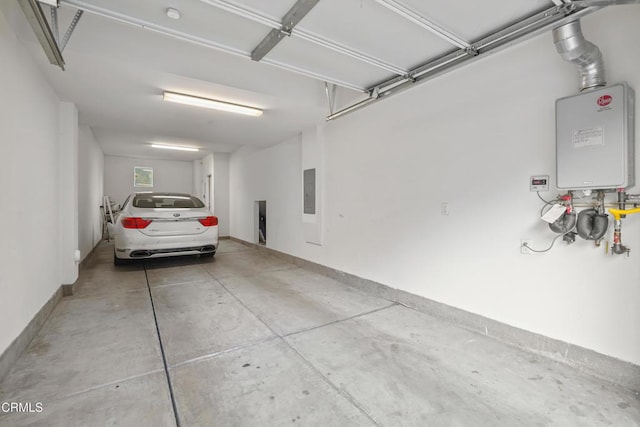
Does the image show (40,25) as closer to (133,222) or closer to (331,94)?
(331,94)

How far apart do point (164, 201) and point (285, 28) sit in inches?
165

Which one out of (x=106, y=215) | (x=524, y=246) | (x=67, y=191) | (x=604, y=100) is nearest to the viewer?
(x=604, y=100)

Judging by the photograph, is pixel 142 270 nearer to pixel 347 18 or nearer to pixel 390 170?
pixel 390 170

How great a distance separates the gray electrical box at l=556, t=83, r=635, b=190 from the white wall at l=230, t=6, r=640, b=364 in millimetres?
134

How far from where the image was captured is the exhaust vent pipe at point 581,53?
5.85 feet

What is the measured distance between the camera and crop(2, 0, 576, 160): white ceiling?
2003 millimetres

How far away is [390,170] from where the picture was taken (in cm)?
346

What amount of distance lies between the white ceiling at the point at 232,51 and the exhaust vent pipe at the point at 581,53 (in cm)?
30

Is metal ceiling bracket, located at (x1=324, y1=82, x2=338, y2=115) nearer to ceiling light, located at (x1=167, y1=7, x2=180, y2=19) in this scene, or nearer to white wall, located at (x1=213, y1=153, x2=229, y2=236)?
ceiling light, located at (x1=167, y1=7, x2=180, y2=19)

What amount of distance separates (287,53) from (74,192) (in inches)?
122

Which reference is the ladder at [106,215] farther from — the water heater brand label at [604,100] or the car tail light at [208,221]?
the water heater brand label at [604,100]

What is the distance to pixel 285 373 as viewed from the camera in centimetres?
193

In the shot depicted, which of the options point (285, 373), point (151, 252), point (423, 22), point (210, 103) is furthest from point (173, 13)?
point (151, 252)

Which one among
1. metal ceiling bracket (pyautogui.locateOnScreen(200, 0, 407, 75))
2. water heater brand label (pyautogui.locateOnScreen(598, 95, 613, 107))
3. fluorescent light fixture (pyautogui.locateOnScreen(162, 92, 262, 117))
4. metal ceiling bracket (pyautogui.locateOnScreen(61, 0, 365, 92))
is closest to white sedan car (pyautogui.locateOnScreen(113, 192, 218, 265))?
fluorescent light fixture (pyautogui.locateOnScreen(162, 92, 262, 117))
